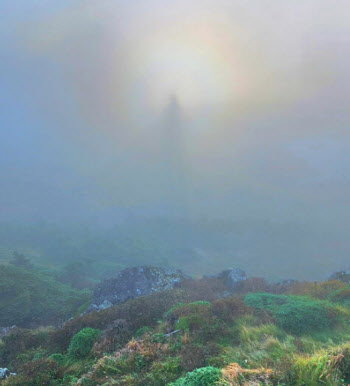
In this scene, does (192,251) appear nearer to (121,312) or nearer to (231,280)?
(231,280)

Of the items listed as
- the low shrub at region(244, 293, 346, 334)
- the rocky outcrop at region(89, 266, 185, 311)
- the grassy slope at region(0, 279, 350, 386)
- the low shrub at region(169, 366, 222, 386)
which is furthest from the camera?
the rocky outcrop at region(89, 266, 185, 311)

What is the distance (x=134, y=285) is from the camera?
2430cm

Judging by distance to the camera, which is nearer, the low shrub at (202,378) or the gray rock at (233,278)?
the low shrub at (202,378)

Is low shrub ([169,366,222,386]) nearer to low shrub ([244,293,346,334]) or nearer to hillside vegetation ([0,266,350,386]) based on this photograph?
hillside vegetation ([0,266,350,386])

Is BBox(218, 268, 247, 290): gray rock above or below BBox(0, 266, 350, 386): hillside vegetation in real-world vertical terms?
below

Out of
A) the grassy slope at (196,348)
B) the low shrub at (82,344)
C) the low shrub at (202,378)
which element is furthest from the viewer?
the low shrub at (82,344)

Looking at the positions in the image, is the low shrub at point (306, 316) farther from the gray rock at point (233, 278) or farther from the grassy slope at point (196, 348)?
the gray rock at point (233, 278)

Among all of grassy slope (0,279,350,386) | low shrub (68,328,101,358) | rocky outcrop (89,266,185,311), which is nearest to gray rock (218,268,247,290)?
rocky outcrop (89,266,185,311)

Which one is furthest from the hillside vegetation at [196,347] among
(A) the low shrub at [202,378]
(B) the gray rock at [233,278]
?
(B) the gray rock at [233,278]

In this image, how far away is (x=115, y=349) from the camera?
906cm

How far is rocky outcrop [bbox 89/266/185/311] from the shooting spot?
75.9 feet

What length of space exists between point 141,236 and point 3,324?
58656 millimetres

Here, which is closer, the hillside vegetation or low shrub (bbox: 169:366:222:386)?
low shrub (bbox: 169:366:222:386)

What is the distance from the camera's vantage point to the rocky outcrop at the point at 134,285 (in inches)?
911
